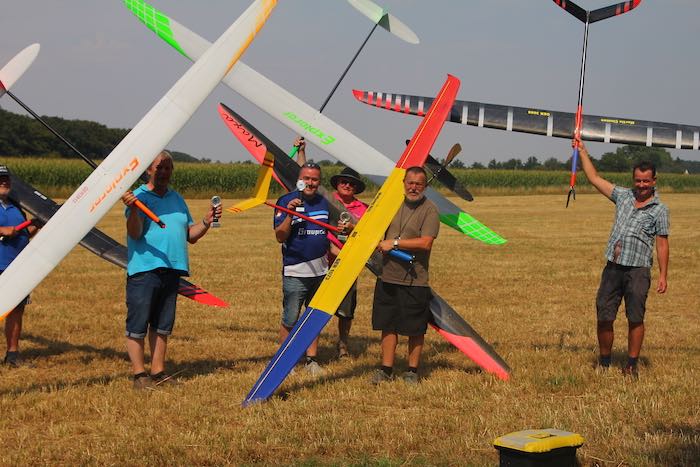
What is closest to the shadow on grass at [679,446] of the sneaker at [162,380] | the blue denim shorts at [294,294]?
the blue denim shorts at [294,294]

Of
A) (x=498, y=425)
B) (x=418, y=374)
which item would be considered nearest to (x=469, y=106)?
(x=418, y=374)

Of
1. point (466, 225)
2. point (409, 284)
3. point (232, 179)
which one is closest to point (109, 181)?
point (409, 284)

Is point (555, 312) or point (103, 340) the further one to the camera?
point (555, 312)

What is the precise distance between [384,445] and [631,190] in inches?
150

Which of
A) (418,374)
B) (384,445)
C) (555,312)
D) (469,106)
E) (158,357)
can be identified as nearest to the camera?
(384,445)

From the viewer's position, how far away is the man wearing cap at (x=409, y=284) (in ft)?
23.2

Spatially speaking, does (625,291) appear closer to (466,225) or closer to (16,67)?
(466,225)

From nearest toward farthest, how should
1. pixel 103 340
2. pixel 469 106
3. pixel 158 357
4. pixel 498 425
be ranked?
pixel 498 425, pixel 158 357, pixel 469 106, pixel 103 340

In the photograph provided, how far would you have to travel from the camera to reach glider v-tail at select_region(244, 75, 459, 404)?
6.35 metres

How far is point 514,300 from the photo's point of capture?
1220 centimetres

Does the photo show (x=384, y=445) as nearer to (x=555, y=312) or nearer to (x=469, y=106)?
(x=469, y=106)

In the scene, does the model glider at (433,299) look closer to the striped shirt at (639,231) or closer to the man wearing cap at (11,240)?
the striped shirt at (639,231)

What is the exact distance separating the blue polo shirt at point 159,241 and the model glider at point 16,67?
210cm

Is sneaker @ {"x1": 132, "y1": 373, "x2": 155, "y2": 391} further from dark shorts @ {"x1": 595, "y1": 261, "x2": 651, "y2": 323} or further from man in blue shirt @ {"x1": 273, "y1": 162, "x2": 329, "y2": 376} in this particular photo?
dark shorts @ {"x1": 595, "y1": 261, "x2": 651, "y2": 323}
